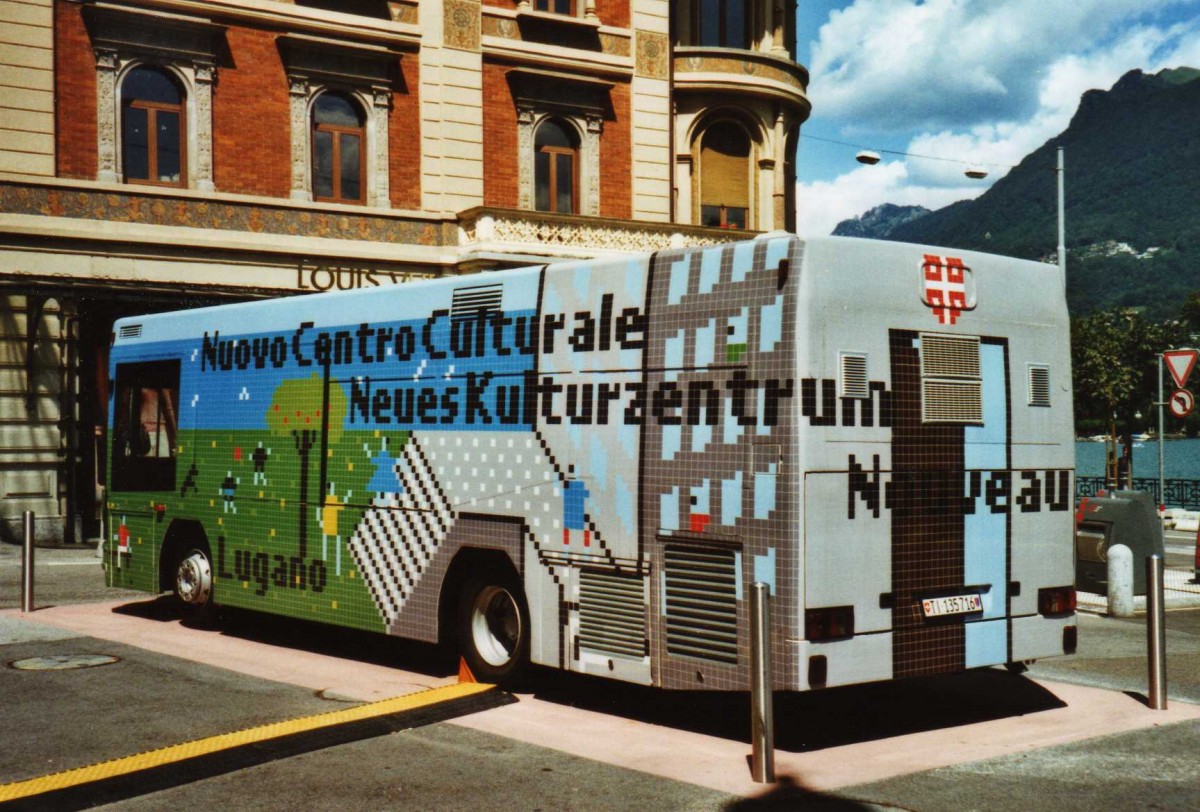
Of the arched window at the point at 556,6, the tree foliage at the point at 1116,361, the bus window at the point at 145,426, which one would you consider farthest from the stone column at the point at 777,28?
the bus window at the point at 145,426

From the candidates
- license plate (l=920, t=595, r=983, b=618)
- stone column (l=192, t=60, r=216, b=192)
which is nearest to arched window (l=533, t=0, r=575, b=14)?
stone column (l=192, t=60, r=216, b=192)

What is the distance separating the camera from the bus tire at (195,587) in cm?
1227

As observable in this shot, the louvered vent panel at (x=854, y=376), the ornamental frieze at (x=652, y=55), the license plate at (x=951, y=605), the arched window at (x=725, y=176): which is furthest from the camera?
the arched window at (x=725, y=176)

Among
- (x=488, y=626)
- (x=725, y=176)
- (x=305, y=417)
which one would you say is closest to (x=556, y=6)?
(x=725, y=176)

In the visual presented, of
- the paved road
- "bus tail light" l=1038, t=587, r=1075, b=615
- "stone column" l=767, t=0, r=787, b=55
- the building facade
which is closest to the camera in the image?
the paved road

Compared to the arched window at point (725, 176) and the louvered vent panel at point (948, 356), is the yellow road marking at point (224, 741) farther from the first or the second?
the arched window at point (725, 176)

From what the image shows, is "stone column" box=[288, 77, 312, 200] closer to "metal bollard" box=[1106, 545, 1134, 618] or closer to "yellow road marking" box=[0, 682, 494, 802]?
"metal bollard" box=[1106, 545, 1134, 618]

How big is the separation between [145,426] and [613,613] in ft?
22.0

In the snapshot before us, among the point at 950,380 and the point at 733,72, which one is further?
the point at 733,72

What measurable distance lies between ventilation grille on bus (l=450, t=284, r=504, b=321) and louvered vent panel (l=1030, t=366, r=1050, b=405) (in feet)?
12.5

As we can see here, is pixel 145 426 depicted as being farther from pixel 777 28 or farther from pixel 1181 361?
pixel 777 28

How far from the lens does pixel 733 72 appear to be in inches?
1176

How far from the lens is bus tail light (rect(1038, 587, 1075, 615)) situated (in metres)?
8.56

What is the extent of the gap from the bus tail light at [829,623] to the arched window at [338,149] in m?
20.0
